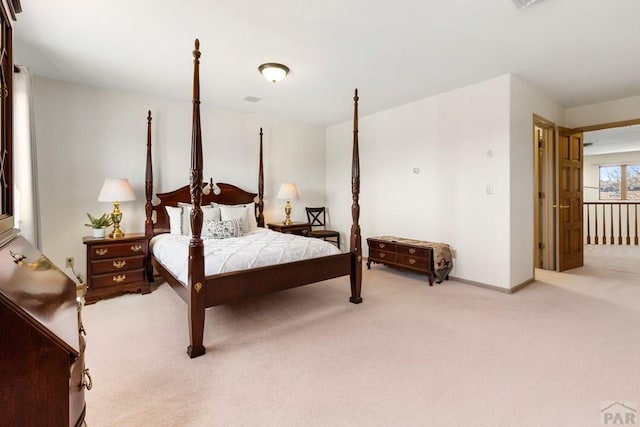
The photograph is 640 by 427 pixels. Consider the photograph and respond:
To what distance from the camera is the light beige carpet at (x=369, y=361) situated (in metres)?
1.64

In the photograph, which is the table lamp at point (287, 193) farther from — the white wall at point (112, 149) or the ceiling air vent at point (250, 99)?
the ceiling air vent at point (250, 99)

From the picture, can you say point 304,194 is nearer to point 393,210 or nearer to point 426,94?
point 393,210

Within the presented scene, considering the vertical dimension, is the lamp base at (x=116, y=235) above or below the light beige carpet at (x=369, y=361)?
above

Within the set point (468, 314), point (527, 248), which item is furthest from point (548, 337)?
point (527, 248)

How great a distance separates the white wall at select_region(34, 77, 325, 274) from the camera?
3549 millimetres

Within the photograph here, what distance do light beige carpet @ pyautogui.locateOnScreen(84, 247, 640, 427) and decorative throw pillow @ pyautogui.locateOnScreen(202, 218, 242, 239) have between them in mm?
815

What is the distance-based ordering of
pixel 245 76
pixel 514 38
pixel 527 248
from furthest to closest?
pixel 527 248, pixel 245 76, pixel 514 38

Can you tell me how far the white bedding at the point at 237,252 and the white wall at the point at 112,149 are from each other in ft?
3.49

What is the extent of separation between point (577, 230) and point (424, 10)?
177 inches

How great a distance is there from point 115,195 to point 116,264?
772 millimetres

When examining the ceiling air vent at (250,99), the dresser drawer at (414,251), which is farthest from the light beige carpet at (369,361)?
the ceiling air vent at (250,99)

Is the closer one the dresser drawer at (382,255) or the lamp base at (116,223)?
the lamp base at (116,223)

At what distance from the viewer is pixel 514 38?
270cm

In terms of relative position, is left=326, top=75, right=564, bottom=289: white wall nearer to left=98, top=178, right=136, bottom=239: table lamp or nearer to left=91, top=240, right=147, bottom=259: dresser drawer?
left=98, top=178, right=136, bottom=239: table lamp
